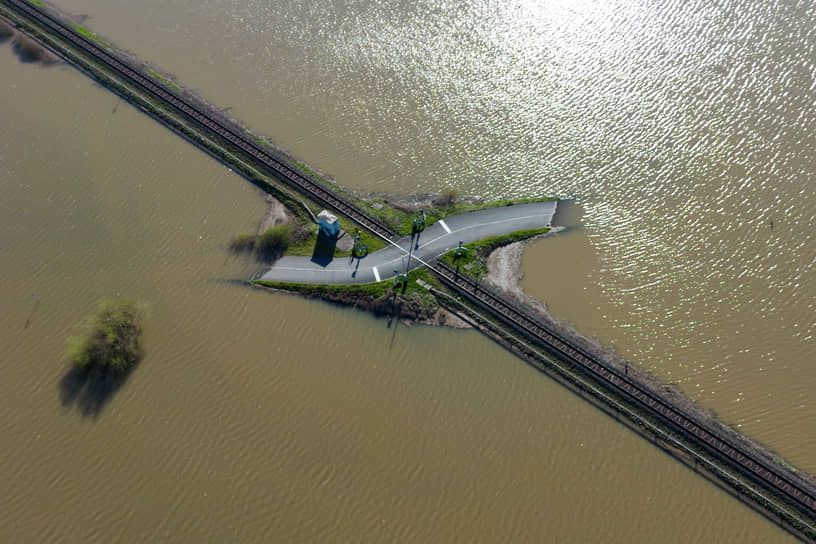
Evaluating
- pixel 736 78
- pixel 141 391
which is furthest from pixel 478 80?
pixel 141 391

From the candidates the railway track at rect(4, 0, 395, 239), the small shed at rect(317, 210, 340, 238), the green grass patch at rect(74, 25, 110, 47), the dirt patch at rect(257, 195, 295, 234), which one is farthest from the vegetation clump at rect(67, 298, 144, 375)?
the green grass patch at rect(74, 25, 110, 47)

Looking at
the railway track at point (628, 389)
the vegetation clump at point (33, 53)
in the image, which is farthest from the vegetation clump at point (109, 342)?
the vegetation clump at point (33, 53)

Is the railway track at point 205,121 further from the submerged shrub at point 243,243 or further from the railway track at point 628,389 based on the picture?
the railway track at point 628,389

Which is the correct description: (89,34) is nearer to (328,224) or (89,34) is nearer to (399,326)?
(328,224)

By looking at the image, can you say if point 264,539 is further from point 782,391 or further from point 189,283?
point 782,391

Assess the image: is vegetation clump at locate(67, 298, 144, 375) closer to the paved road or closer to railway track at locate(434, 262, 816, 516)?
the paved road

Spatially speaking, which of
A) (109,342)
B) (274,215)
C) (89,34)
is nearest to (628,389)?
(274,215)
